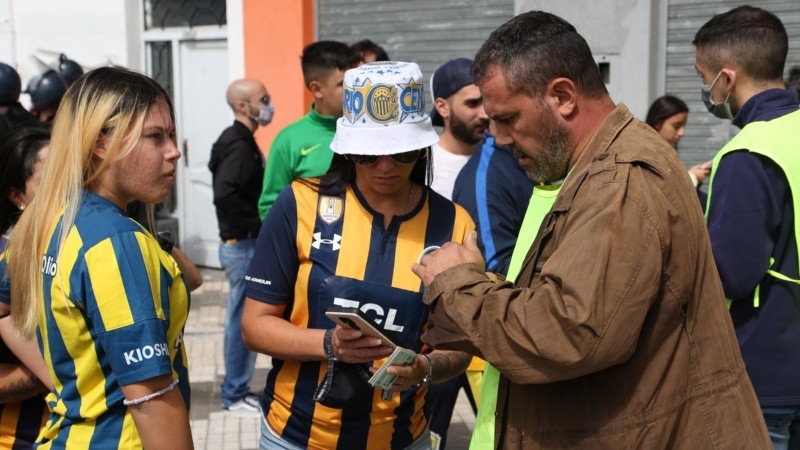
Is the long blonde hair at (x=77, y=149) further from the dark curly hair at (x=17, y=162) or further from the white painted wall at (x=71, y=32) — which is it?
the white painted wall at (x=71, y=32)

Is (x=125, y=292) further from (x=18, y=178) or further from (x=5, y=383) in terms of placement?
(x=18, y=178)

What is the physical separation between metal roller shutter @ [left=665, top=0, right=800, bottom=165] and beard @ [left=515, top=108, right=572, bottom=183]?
6.01 meters

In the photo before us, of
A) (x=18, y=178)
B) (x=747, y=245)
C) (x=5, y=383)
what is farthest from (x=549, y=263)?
(x=18, y=178)

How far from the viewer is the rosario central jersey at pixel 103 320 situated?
231 cm

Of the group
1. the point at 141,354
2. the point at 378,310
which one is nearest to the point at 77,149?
the point at 141,354

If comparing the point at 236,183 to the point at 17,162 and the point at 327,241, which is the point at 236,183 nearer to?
the point at 17,162

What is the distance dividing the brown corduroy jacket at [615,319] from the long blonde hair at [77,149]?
2.86 feet

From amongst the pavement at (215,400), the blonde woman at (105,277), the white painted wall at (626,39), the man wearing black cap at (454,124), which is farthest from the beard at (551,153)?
the white painted wall at (626,39)

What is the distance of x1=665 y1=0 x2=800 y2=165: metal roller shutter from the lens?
8.08 m

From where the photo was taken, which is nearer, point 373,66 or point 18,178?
point 373,66

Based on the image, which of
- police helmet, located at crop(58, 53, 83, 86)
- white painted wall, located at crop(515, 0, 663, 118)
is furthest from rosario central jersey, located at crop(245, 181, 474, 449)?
white painted wall, located at crop(515, 0, 663, 118)

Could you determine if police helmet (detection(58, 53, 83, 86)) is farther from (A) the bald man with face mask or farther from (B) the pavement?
(B) the pavement

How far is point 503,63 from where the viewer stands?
2385mm

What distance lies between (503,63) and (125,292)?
3.45 ft
